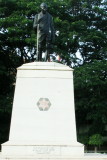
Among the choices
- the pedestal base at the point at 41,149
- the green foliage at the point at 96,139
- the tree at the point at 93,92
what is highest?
the tree at the point at 93,92

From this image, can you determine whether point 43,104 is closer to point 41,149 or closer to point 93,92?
point 41,149

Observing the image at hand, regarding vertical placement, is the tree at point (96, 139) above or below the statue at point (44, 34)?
below

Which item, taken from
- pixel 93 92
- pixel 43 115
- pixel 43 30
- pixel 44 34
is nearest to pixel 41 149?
pixel 43 115

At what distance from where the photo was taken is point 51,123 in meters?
9.73

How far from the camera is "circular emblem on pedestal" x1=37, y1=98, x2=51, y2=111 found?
9.80m

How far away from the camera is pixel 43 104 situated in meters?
9.83

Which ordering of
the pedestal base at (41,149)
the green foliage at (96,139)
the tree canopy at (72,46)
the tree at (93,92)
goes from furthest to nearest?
the tree canopy at (72,46), the tree at (93,92), the green foliage at (96,139), the pedestal base at (41,149)

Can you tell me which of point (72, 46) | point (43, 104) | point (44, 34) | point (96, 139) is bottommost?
point (96, 139)

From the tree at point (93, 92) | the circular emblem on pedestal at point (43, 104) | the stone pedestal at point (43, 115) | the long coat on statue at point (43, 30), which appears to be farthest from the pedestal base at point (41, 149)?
the tree at point (93, 92)

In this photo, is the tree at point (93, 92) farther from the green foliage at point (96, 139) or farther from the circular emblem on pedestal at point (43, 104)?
the circular emblem on pedestal at point (43, 104)

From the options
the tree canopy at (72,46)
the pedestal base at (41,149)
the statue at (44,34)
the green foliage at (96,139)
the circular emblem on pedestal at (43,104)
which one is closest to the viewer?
the pedestal base at (41,149)

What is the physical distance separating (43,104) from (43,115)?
30 cm

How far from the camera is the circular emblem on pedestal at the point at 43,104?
9805mm

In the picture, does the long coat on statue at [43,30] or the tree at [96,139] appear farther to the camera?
the tree at [96,139]
